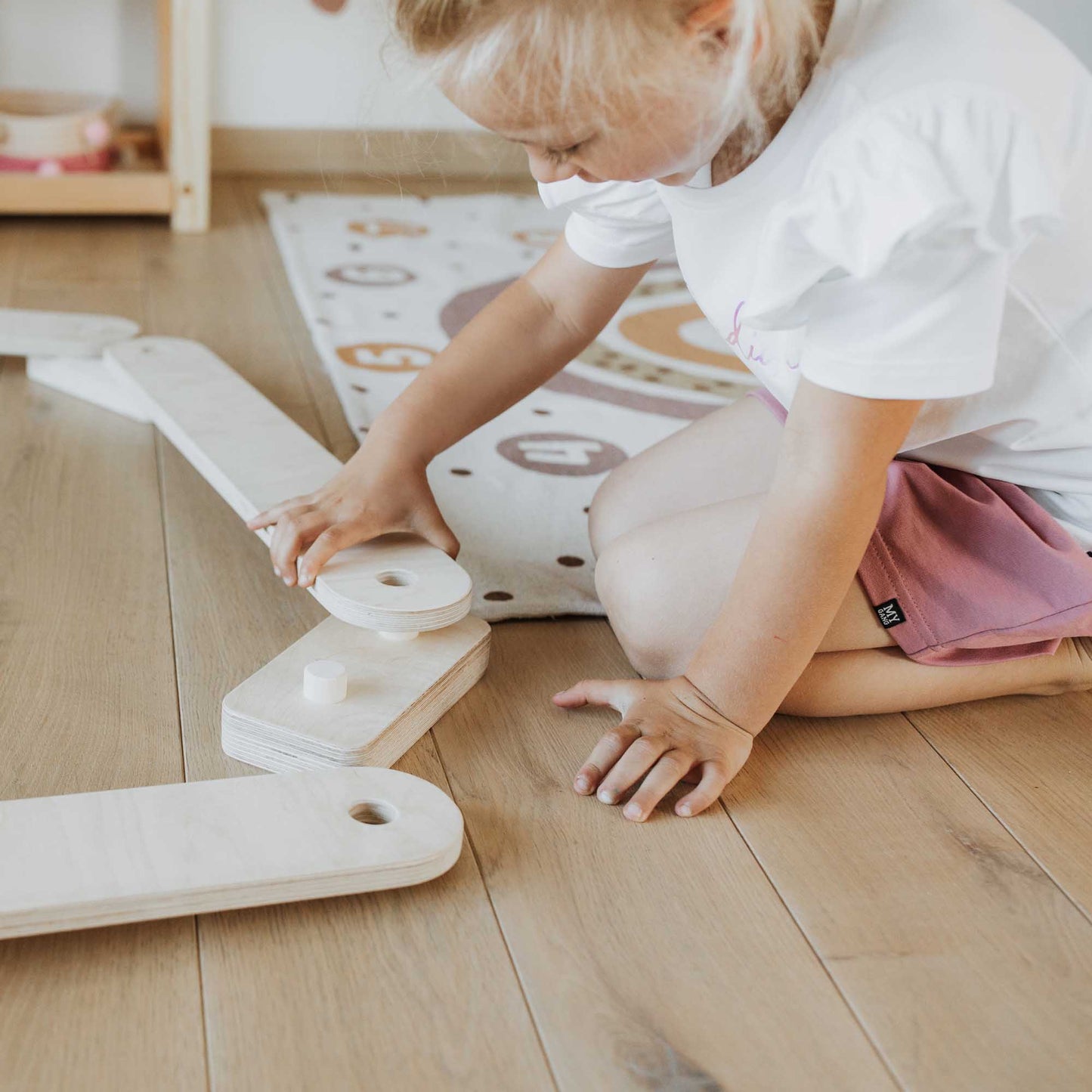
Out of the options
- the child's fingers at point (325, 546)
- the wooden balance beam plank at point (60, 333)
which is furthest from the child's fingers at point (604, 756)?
the wooden balance beam plank at point (60, 333)

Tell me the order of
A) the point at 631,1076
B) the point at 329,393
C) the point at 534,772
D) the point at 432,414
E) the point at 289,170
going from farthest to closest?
the point at 289,170
the point at 329,393
the point at 432,414
the point at 534,772
the point at 631,1076

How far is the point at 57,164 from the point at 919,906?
4.68 feet

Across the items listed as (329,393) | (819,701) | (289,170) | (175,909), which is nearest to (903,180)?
(819,701)

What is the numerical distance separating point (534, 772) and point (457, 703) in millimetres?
80

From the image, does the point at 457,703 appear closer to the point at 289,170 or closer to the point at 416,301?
the point at 416,301

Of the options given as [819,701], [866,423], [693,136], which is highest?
[693,136]

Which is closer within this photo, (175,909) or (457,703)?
(175,909)

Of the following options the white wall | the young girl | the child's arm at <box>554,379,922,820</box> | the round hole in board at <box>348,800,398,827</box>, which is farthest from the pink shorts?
the white wall

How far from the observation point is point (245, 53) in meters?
1.88

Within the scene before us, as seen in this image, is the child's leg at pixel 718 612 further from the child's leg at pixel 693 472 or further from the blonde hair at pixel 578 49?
the blonde hair at pixel 578 49

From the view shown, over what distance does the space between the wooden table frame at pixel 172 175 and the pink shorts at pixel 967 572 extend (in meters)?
1.16

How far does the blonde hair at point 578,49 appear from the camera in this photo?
1.77 feet

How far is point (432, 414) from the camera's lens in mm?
882

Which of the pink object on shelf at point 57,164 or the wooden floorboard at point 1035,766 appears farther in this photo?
the pink object on shelf at point 57,164
